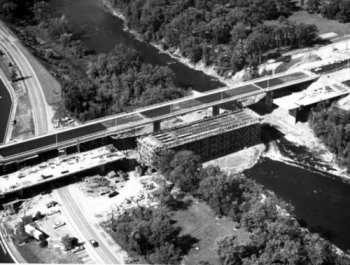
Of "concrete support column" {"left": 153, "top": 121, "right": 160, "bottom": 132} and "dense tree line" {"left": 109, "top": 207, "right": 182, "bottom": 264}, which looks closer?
"dense tree line" {"left": 109, "top": 207, "right": 182, "bottom": 264}

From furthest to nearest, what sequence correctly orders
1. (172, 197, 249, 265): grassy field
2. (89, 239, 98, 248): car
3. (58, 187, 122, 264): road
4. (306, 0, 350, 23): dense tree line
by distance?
1. (306, 0, 350, 23): dense tree line
2. (89, 239, 98, 248): car
3. (172, 197, 249, 265): grassy field
4. (58, 187, 122, 264): road

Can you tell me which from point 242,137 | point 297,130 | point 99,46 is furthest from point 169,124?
point 99,46

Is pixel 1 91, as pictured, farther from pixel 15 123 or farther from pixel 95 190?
pixel 95 190

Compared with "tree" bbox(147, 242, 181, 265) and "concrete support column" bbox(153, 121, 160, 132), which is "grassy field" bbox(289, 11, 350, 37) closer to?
"concrete support column" bbox(153, 121, 160, 132)

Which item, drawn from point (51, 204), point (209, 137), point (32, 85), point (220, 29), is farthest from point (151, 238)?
point (220, 29)

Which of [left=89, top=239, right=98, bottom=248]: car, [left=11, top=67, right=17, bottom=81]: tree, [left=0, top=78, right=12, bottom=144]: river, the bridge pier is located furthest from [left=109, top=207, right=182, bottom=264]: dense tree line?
[left=11, top=67, right=17, bottom=81]: tree
